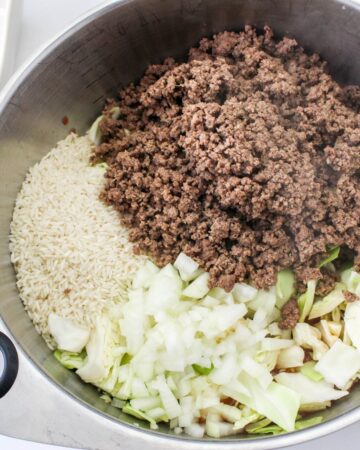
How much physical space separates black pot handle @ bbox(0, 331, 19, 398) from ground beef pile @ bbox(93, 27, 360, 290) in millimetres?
704

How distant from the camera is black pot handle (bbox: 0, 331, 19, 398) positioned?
205 centimetres

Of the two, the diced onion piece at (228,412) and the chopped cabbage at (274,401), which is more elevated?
the chopped cabbage at (274,401)

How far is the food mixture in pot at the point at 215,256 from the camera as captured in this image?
2.29 m

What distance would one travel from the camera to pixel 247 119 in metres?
2.38

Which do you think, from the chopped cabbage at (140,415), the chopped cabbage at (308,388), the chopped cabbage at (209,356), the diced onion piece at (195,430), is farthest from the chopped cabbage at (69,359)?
the chopped cabbage at (308,388)

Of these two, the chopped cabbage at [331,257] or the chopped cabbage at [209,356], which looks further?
the chopped cabbage at [331,257]

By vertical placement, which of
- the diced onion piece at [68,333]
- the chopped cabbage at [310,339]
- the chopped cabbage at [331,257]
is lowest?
the diced onion piece at [68,333]

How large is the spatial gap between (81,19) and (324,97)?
1.11m

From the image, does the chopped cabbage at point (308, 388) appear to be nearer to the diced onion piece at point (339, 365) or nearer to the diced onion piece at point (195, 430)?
the diced onion piece at point (339, 365)

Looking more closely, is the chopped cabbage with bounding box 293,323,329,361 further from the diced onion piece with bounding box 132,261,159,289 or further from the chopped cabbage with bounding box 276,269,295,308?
the diced onion piece with bounding box 132,261,159,289

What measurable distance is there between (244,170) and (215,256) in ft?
1.25

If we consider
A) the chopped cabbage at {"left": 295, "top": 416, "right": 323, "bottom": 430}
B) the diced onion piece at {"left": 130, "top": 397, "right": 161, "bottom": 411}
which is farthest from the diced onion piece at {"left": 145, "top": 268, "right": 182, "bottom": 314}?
the chopped cabbage at {"left": 295, "top": 416, "right": 323, "bottom": 430}

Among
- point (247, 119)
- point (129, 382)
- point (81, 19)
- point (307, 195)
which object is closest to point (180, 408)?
point (129, 382)

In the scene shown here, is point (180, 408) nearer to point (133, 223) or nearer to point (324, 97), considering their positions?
point (133, 223)
